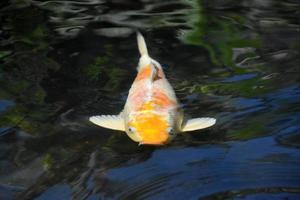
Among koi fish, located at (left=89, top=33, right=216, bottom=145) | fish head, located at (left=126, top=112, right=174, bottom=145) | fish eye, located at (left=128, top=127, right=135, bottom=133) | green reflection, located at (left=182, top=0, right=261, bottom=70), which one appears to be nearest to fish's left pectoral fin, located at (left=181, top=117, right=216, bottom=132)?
koi fish, located at (left=89, top=33, right=216, bottom=145)

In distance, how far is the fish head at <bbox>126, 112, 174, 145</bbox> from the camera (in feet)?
13.6

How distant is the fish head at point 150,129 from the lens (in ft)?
13.6

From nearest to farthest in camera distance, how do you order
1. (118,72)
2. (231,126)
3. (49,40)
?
1. (231,126)
2. (118,72)
3. (49,40)

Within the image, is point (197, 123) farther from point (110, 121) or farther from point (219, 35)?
point (219, 35)

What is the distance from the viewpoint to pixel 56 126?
499 cm

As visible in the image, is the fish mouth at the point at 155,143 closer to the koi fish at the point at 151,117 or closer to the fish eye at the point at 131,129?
the koi fish at the point at 151,117

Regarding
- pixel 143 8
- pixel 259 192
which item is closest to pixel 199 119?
pixel 259 192

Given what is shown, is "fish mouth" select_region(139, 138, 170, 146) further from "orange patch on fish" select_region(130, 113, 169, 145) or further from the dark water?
the dark water

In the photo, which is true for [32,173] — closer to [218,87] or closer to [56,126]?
[56,126]

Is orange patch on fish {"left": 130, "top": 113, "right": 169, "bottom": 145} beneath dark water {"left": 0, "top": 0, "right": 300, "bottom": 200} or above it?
above

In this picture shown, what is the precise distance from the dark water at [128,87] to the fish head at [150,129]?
22 centimetres

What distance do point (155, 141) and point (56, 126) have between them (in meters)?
1.18

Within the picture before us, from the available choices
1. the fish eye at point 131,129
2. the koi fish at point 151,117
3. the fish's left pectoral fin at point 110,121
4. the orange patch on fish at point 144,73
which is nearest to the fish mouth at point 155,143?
the koi fish at point 151,117

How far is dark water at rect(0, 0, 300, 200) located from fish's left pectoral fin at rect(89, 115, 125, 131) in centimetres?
13
